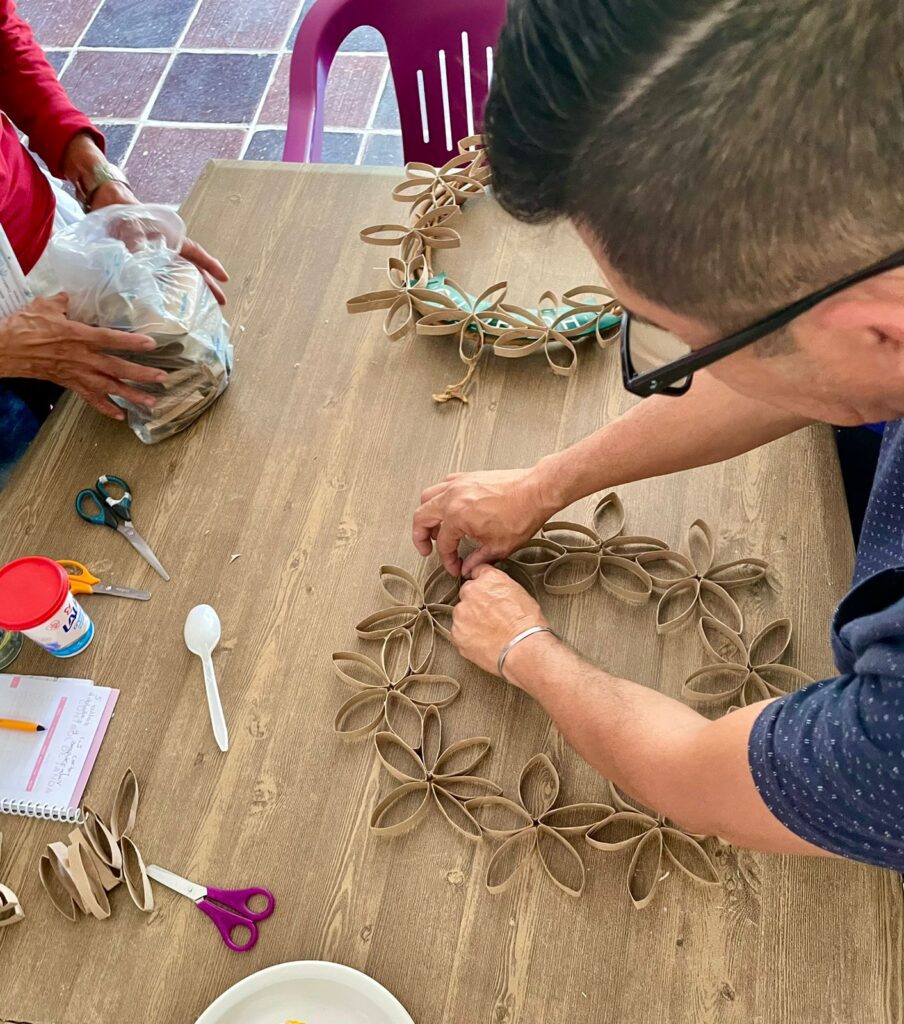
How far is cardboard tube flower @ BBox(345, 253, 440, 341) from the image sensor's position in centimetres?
117

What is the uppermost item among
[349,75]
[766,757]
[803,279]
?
[803,279]

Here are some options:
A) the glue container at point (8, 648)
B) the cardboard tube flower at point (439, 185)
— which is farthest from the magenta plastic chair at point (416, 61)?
the glue container at point (8, 648)

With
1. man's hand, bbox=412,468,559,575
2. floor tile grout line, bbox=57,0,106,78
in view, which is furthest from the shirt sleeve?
floor tile grout line, bbox=57,0,106,78

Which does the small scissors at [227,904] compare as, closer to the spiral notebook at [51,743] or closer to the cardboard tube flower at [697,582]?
the spiral notebook at [51,743]

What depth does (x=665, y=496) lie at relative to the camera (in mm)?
1011

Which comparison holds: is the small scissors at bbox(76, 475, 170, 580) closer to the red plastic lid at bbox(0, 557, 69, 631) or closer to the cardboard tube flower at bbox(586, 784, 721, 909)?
the red plastic lid at bbox(0, 557, 69, 631)

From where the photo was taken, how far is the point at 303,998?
747 millimetres

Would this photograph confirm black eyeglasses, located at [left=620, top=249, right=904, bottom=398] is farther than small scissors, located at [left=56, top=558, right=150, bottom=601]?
No

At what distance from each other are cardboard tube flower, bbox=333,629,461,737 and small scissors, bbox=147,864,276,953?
0.17 m

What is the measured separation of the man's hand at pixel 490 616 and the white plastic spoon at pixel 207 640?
0.26 m

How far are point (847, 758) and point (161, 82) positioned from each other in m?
2.93

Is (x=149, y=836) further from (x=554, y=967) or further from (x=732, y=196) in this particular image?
(x=732, y=196)

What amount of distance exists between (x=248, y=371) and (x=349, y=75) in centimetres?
196

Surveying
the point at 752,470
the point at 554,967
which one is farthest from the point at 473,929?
the point at 752,470
